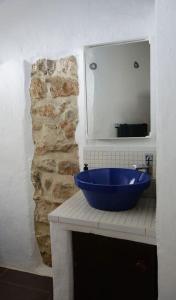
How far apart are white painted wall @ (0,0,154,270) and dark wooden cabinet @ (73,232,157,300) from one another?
0.81 metres

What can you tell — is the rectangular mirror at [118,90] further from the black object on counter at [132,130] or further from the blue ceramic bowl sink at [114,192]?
the blue ceramic bowl sink at [114,192]

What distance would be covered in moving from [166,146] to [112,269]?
73 cm

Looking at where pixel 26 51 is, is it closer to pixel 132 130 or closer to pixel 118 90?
pixel 118 90

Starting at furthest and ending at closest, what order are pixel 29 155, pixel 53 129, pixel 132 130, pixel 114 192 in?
pixel 29 155 → pixel 53 129 → pixel 132 130 → pixel 114 192

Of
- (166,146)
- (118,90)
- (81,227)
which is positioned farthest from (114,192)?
(118,90)

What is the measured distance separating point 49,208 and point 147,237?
1.07m

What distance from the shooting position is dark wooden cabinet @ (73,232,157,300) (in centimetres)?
117

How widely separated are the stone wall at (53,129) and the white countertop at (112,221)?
51 cm

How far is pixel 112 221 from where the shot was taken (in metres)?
1.22

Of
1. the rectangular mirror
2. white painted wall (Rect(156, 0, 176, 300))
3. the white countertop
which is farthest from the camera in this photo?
the rectangular mirror

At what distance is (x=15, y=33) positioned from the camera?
1.92 meters

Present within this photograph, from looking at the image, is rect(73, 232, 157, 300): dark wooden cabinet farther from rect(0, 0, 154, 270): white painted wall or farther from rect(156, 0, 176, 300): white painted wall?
A: rect(0, 0, 154, 270): white painted wall

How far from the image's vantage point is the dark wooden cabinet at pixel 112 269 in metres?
1.17

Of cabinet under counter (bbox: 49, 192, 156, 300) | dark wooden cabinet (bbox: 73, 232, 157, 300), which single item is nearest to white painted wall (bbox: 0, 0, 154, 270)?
cabinet under counter (bbox: 49, 192, 156, 300)
